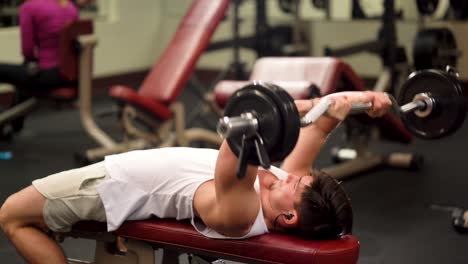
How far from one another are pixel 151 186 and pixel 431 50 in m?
2.89

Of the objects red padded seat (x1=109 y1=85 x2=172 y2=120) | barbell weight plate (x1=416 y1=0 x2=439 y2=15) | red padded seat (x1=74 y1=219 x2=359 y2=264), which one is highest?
barbell weight plate (x1=416 y1=0 x2=439 y2=15)

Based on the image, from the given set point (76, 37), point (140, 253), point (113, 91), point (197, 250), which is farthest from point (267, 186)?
point (76, 37)

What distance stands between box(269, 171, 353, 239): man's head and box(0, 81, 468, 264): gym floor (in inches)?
35.7

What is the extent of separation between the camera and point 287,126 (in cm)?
176

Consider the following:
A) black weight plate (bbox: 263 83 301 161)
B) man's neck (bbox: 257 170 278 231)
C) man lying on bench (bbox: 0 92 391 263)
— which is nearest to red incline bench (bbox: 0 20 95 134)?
man lying on bench (bbox: 0 92 391 263)

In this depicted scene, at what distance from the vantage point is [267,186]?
227cm

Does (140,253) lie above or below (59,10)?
below

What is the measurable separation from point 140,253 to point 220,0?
8.68 ft

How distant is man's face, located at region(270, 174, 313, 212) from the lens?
7.02 ft

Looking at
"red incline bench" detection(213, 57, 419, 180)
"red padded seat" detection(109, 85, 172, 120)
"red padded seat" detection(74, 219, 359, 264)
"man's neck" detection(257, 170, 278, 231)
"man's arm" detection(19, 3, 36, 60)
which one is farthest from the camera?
"man's arm" detection(19, 3, 36, 60)

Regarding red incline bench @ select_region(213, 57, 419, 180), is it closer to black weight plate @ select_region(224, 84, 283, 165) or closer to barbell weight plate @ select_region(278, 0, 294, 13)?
black weight plate @ select_region(224, 84, 283, 165)

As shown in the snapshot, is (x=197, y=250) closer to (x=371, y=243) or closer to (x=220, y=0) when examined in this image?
(x=371, y=243)

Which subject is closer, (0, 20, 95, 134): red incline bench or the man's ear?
the man's ear

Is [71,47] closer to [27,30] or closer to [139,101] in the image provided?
[27,30]
